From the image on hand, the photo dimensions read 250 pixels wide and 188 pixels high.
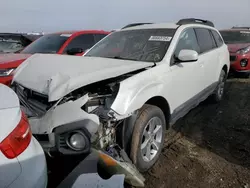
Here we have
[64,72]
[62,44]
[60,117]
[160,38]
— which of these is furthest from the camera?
[62,44]

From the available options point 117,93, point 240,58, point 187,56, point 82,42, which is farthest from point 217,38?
point 117,93

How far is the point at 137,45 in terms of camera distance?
3.77 m

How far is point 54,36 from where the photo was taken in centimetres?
665

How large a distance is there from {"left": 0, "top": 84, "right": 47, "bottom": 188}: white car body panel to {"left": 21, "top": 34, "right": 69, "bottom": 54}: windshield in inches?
180

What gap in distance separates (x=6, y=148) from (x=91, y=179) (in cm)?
79

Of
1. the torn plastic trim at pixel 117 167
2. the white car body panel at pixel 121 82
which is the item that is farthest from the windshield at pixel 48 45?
the torn plastic trim at pixel 117 167

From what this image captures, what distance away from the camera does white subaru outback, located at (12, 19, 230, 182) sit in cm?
239

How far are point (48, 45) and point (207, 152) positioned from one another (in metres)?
4.48

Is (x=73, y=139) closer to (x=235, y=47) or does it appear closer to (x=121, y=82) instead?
(x=121, y=82)

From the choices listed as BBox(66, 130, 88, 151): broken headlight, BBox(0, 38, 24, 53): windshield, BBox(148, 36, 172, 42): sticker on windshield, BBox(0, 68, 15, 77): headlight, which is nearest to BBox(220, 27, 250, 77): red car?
BBox(148, 36, 172, 42): sticker on windshield

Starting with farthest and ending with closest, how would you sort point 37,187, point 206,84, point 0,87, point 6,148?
point 206,84, point 0,87, point 37,187, point 6,148

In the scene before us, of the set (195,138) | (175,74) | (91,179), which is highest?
(175,74)

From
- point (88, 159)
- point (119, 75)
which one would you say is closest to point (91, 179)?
point (88, 159)

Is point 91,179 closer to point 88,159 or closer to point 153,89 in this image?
point 88,159
